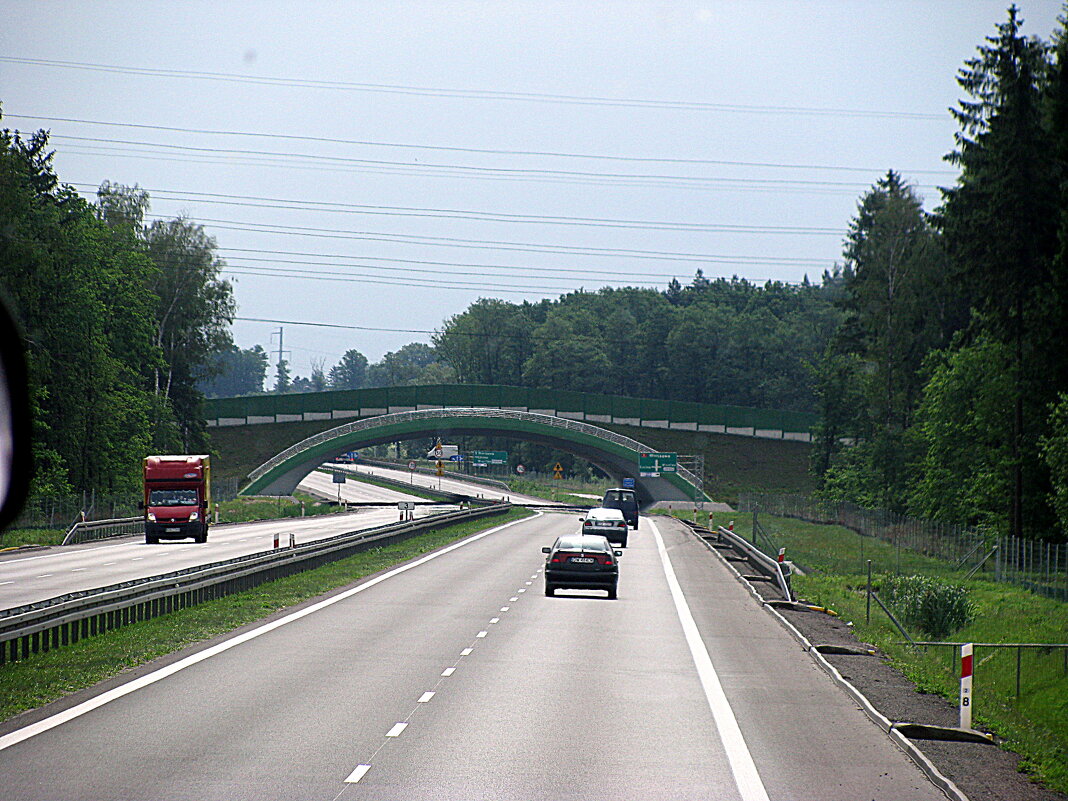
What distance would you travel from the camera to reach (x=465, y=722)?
13.1 meters

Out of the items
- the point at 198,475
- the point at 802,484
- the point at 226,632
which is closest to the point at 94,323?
the point at 198,475

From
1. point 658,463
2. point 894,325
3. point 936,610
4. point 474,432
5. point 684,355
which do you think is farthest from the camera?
point 684,355

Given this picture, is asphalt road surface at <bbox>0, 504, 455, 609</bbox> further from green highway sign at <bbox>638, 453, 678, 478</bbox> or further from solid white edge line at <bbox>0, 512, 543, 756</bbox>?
green highway sign at <bbox>638, 453, 678, 478</bbox>

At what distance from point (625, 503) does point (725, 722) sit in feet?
198

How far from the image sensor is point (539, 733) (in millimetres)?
12586

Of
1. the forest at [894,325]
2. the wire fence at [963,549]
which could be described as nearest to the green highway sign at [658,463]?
the forest at [894,325]

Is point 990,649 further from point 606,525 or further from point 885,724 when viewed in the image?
point 606,525

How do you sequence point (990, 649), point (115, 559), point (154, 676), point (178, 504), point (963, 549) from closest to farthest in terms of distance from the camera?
point (154, 676) → point (990, 649) → point (115, 559) → point (963, 549) → point (178, 504)

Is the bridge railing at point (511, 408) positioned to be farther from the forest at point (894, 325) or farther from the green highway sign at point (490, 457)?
the green highway sign at point (490, 457)

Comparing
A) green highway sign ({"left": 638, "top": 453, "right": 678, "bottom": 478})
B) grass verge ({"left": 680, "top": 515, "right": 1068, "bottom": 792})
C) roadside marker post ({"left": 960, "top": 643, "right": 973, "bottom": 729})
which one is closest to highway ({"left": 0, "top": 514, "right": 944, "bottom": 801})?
roadside marker post ({"left": 960, "top": 643, "right": 973, "bottom": 729})

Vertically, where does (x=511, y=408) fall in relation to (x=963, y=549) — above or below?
above

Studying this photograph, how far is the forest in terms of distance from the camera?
160 feet

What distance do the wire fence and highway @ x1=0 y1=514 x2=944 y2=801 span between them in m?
17.9

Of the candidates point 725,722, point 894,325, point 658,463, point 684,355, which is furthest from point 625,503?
point 684,355
